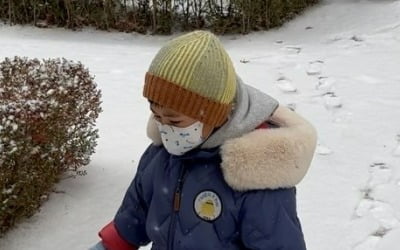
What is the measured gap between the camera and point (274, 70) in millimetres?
6387

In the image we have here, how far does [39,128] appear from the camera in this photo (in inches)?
133

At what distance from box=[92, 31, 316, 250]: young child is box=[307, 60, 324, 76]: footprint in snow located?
170 inches

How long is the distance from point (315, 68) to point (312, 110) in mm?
1099

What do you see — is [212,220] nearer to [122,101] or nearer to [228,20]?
[122,101]

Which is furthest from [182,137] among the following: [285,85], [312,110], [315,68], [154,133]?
[315,68]

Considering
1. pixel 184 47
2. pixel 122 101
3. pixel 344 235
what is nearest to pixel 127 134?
pixel 122 101

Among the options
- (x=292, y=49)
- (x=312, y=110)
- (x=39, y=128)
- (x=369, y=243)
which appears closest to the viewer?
(x=39, y=128)

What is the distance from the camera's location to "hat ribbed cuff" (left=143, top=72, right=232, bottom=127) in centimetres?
188

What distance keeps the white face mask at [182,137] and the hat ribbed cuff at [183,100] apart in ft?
0.13

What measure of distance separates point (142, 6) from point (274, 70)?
2.17 metres

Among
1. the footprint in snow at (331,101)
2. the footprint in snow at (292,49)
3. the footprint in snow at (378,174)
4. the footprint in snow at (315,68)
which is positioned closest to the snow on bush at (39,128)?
the footprint in snow at (378,174)

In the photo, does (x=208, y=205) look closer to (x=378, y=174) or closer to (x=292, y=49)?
(x=378, y=174)

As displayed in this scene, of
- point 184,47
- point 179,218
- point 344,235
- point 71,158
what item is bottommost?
point 344,235

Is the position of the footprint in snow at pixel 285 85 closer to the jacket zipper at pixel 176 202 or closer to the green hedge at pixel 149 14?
the green hedge at pixel 149 14
